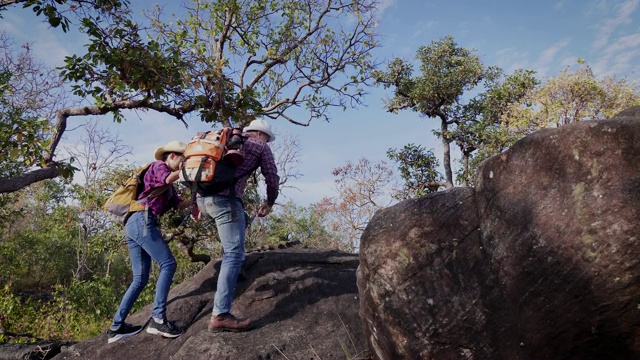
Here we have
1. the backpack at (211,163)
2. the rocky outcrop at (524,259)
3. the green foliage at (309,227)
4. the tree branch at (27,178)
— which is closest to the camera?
the rocky outcrop at (524,259)

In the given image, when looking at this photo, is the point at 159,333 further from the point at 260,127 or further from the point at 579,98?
the point at 579,98

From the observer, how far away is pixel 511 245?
304 centimetres

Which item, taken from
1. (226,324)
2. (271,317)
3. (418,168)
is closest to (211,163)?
(226,324)

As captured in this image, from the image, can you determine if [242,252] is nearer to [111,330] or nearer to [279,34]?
[111,330]

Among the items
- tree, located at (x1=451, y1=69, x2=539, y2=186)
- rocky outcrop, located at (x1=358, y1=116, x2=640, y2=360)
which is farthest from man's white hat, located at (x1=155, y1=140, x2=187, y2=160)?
tree, located at (x1=451, y1=69, x2=539, y2=186)

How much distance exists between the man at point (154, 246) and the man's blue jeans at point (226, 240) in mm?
611

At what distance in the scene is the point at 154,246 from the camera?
207 inches

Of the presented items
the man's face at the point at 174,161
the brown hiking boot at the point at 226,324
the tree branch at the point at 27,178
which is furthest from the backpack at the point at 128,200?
the tree branch at the point at 27,178

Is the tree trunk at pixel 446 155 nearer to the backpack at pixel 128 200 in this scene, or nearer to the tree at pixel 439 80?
the tree at pixel 439 80

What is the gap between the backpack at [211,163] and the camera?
15.4ft

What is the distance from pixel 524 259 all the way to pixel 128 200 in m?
4.23

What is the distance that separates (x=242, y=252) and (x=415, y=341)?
2.26 m

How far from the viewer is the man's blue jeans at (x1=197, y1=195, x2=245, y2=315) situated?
191 inches

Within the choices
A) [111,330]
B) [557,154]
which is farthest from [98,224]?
[557,154]
